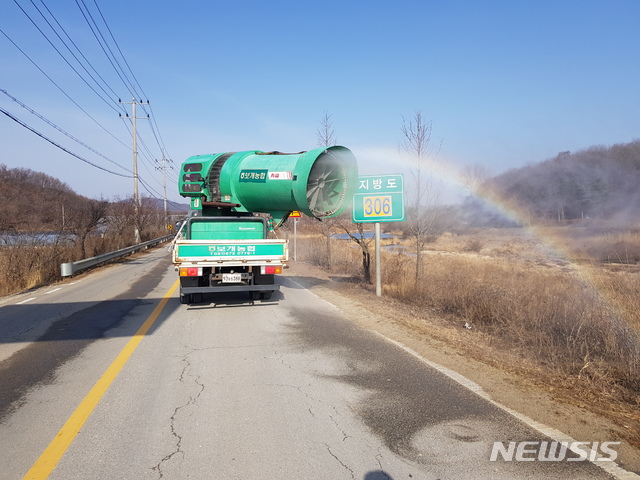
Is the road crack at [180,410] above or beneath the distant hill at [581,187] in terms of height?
beneath

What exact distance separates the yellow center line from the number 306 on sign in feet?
21.8

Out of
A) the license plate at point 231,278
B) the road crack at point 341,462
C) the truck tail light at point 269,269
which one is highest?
the truck tail light at point 269,269

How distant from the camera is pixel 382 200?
38.7 feet

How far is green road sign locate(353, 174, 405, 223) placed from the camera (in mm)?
11716

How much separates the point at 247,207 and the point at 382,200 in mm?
3592

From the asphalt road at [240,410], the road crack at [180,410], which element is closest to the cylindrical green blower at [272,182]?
the asphalt road at [240,410]

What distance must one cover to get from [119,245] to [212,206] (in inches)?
845

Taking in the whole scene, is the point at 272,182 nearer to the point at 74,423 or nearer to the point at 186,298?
the point at 186,298

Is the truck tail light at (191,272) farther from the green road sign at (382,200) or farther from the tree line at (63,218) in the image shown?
the tree line at (63,218)

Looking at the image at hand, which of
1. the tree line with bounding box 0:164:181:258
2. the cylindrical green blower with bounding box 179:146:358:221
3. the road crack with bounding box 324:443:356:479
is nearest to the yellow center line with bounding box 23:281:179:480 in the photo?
the road crack with bounding box 324:443:356:479

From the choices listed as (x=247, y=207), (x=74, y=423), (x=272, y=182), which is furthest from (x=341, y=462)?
(x=247, y=207)

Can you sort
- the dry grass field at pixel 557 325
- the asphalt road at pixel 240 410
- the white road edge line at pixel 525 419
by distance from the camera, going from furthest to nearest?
the dry grass field at pixel 557 325 → the asphalt road at pixel 240 410 → the white road edge line at pixel 525 419

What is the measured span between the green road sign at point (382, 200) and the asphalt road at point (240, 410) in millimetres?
4384

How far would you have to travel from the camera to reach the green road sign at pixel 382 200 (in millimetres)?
11716
